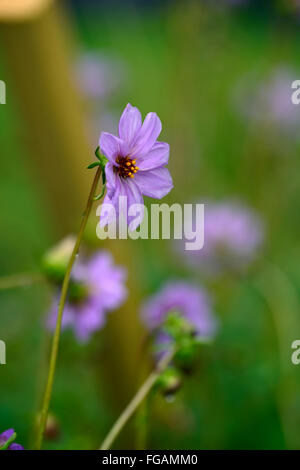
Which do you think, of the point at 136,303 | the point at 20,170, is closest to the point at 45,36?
the point at 136,303

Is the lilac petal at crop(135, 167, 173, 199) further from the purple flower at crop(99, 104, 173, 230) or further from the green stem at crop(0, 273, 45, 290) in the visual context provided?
the green stem at crop(0, 273, 45, 290)

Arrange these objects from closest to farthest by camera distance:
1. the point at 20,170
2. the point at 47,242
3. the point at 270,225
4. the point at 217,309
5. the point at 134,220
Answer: the point at 134,220 → the point at 217,309 → the point at 270,225 → the point at 47,242 → the point at 20,170

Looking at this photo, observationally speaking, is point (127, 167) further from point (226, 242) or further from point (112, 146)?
point (226, 242)

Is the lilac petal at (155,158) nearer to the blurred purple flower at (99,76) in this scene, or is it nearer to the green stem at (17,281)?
the green stem at (17,281)

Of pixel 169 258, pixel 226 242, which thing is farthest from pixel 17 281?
pixel 169 258

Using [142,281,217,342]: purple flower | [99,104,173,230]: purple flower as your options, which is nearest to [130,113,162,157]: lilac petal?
[99,104,173,230]: purple flower

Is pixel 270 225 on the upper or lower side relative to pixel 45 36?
lower
